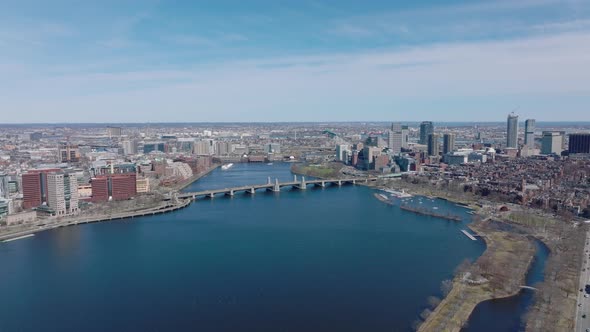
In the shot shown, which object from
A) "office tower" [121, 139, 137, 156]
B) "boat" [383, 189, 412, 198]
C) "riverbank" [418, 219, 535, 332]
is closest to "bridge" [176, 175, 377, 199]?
"boat" [383, 189, 412, 198]

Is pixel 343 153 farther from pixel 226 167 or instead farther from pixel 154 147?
pixel 154 147

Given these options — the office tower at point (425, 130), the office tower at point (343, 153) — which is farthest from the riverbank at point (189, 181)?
the office tower at point (425, 130)

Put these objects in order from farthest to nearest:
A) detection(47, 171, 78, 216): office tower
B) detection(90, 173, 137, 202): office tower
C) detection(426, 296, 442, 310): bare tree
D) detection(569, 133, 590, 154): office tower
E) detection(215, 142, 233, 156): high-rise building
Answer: detection(215, 142, 233, 156): high-rise building → detection(569, 133, 590, 154): office tower → detection(90, 173, 137, 202): office tower → detection(47, 171, 78, 216): office tower → detection(426, 296, 442, 310): bare tree

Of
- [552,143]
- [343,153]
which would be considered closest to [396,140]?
[343,153]

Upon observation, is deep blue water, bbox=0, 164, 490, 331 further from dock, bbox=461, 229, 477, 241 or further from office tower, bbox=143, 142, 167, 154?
office tower, bbox=143, 142, 167, 154

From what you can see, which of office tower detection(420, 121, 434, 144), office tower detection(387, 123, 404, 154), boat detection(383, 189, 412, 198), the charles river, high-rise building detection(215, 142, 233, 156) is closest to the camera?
the charles river

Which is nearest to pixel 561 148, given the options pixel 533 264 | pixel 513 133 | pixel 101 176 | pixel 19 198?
pixel 513 133

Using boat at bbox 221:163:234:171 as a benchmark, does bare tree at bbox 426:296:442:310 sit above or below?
above

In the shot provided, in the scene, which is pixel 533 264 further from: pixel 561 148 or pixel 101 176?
pixel 561 148
